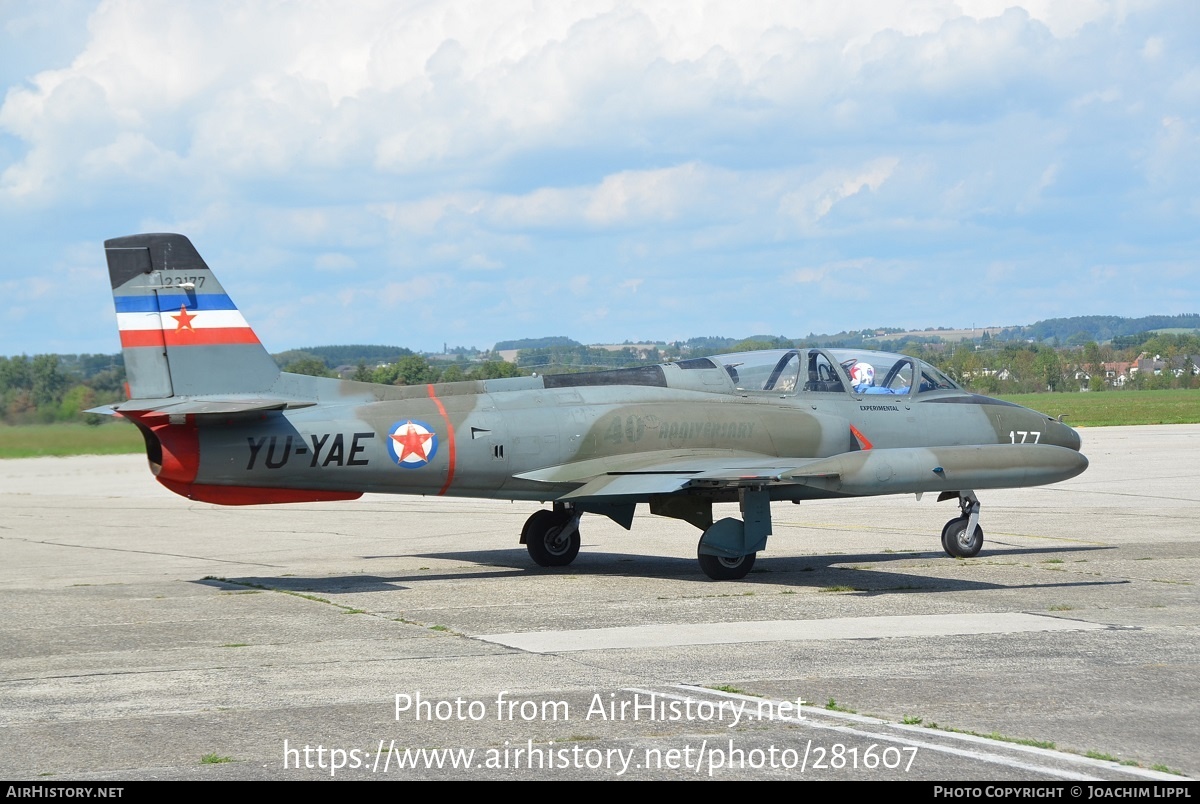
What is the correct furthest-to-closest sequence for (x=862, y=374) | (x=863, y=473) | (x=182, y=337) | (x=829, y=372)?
(x=862, y=374) < (x=829, y=372) < (x=182, y=337) < (x=863, y=473)

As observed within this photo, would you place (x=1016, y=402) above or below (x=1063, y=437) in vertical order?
above

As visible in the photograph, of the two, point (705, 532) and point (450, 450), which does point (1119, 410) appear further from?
point (450, 450)

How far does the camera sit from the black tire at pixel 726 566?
47.5 ft

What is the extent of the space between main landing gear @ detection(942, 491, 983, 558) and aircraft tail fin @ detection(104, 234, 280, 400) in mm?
8592

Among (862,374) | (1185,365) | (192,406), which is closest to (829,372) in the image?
(862,374)

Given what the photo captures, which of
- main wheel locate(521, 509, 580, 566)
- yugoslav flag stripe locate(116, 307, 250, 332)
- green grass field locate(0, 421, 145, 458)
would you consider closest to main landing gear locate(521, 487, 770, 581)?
main wheel locate(521, 509, 580, 566)

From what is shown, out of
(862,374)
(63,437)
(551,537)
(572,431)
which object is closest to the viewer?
(572,431)

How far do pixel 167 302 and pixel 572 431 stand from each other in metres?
4.79

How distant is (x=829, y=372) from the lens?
54.6ft

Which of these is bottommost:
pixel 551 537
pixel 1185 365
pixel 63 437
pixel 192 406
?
pixel 551 537

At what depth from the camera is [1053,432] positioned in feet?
56.1

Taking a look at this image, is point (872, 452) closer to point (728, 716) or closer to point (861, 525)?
point (728, 716)

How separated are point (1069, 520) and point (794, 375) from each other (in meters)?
7.11
